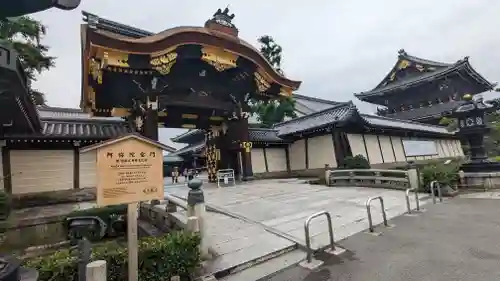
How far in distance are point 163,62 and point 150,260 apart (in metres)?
8.87

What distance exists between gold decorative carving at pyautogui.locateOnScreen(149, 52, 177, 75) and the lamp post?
42.2 feet

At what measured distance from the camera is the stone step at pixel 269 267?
13.2 feet

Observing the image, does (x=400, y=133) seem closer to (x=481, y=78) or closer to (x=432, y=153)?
(x=432, y=153)

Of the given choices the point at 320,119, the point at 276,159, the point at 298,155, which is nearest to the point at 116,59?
the point at 276,159

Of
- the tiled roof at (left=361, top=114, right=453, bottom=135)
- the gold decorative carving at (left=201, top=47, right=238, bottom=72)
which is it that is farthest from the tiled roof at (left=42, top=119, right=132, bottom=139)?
the tiled roof at (left=361, top=114, right=453, bottom=135)

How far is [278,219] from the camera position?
668 cm

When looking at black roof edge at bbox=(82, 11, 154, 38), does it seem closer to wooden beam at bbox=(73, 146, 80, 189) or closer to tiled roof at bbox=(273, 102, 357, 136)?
A: wooden beam at bbox=(73, 146, 80, 189)

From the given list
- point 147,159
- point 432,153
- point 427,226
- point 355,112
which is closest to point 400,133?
point 432,153

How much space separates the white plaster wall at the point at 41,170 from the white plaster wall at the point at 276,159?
1119 centimetres

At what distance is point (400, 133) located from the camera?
20797 mm

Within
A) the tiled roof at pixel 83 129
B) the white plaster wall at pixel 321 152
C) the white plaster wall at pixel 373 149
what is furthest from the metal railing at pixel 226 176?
the white plaster wall at pixel 373 149

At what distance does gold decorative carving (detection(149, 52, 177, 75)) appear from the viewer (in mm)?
10660

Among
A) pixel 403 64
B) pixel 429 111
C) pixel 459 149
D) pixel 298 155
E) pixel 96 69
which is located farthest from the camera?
pixel 403 64

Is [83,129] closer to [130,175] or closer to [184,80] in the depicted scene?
[184,80]
